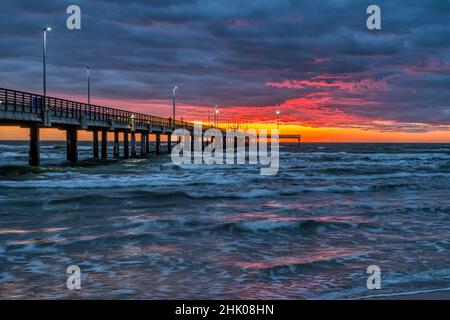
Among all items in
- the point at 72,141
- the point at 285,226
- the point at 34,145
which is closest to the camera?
the point at 285,226

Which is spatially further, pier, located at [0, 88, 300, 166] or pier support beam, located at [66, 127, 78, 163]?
pier support beam, located at [66, 127, 78, 163]

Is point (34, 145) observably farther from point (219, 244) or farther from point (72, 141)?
point (219, 244)

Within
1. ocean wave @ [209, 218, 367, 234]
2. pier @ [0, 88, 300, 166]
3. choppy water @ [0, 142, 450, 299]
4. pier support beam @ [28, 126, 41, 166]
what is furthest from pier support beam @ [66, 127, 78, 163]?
ocean wave @ [209, 218, 367, 234]

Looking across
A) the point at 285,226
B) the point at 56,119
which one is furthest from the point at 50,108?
the point at 285,226

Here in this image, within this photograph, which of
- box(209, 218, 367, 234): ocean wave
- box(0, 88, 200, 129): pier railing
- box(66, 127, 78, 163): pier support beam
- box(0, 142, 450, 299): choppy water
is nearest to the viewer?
box(0, 142, 450, 299): choppy water

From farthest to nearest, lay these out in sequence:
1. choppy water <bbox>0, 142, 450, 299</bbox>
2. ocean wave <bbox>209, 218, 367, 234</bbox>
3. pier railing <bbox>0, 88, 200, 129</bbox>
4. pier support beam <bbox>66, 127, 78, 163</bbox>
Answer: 1. pier support beam <bbox>66, 127, 78, 163</bbox>
2. pier railing <bbox>0, 88, 200, 129</bbox>
3. ocean wave <bbox>209, 218, 367, 234</bbox>
4. choppy water <bbox>0, 142, 450, 299</bbox>

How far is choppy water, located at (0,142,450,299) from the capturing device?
7.18m

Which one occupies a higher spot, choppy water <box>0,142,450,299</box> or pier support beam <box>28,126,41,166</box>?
pier support beam <box>28,126,41,166</box>

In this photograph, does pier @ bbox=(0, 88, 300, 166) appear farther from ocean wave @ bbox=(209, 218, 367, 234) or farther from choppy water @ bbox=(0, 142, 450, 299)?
ocean wave @ bbox=(209, 218, 367, 234)

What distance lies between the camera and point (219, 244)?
34.1ft

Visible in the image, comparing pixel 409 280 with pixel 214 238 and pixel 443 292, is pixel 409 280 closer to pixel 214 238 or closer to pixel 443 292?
pixel 443 292

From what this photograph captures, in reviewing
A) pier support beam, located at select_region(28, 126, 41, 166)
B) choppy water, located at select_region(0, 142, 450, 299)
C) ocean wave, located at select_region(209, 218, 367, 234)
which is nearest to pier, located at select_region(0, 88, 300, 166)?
pier support beam, located at select_region(28, 126, 41, 166)
